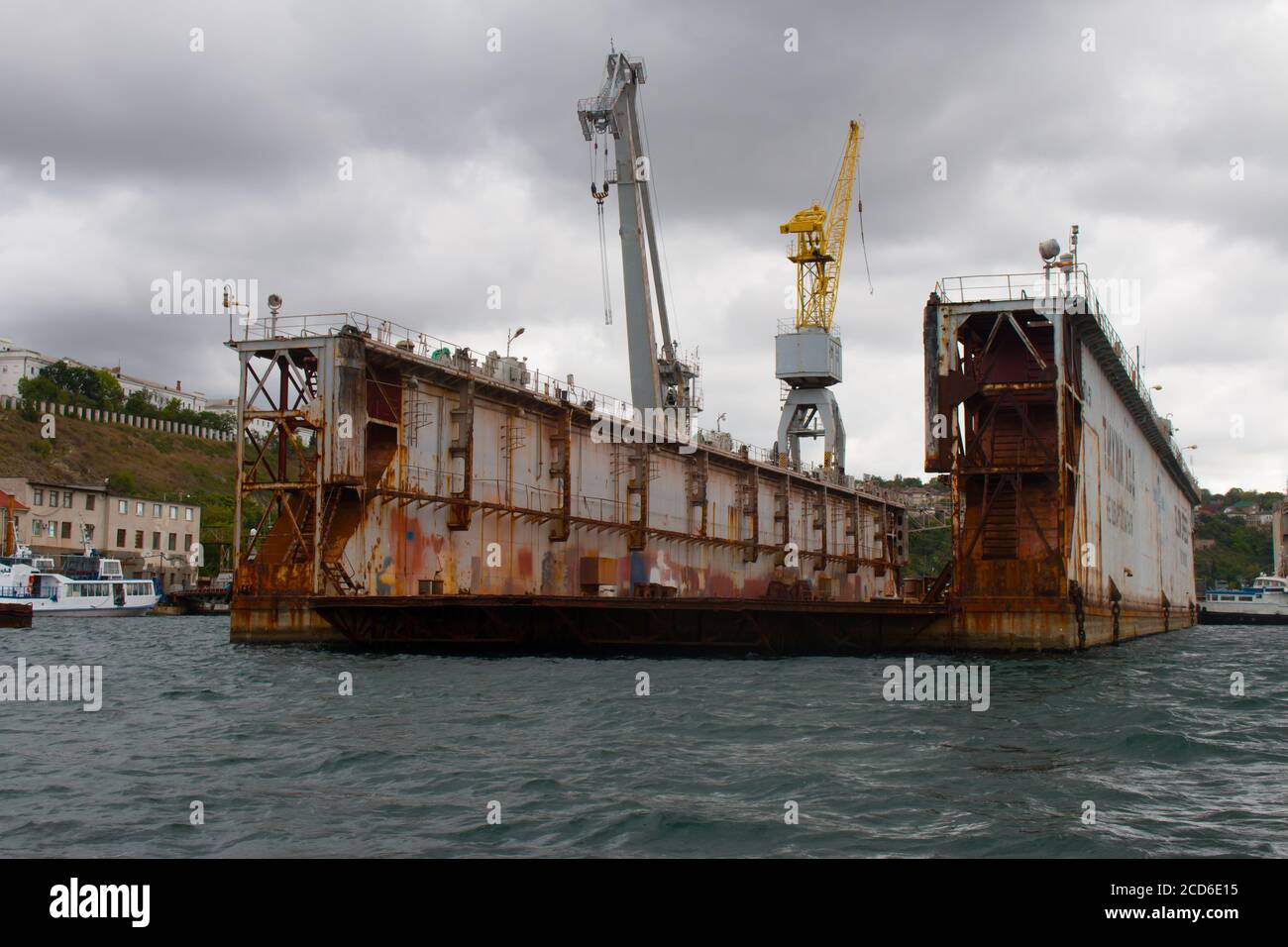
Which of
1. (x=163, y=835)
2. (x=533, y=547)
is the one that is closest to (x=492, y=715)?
(x=163, y=835)

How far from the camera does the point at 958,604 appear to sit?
117 feet

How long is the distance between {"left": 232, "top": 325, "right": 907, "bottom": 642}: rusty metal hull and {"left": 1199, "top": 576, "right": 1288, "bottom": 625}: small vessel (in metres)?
60.0

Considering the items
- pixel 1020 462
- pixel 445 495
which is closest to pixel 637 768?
pixel 1020 462

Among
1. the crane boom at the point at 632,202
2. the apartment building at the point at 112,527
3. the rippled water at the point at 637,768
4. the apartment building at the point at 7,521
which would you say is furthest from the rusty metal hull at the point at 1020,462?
the apartment building at the point at 112,527

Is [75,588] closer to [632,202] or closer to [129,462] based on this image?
[632,202]

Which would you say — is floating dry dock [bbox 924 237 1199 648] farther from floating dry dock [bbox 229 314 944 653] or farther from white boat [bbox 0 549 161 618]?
A: white boat [bbox 0 549 161 618]

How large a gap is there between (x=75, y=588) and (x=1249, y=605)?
92.2m

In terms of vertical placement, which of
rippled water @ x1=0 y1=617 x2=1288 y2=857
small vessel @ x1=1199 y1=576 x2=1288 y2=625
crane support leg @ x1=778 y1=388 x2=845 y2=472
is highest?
crane support leg @ x1=778 y1=388 x2=845 y2=472

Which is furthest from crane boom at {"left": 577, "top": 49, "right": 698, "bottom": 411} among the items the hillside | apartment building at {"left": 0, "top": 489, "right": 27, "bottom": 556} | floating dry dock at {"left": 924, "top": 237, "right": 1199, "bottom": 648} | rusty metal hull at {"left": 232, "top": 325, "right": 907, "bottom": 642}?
the hillside

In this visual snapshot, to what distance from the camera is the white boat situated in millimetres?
71062

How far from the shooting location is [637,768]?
15.7 metres

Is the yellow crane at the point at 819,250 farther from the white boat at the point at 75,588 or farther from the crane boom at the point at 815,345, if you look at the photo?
the white boat at the point at 75,588

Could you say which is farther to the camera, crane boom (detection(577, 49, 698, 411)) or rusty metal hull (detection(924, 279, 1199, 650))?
crane boom (detection(577, 49, 698, 411))

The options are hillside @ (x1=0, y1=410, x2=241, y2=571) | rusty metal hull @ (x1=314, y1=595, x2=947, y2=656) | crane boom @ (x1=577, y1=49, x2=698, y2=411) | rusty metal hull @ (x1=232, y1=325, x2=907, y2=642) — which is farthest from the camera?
hillside @ (x1=0, y1=410, x2=241, y2=571)
